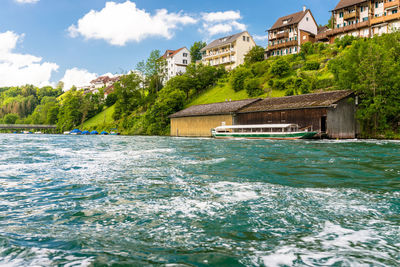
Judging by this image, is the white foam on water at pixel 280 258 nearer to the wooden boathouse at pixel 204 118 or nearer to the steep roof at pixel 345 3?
the wooden boathouse at pixel 204 118

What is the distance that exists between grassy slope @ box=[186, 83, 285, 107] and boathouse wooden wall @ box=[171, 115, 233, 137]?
1064 centimetres

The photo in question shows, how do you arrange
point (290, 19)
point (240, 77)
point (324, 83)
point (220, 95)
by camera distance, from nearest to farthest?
point (324, 83) → point (240, 77) → point (220, 95) → point (290, 19)

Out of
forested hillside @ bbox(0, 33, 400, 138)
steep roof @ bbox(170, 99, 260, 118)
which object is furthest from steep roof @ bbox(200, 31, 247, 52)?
steep roof @ bbox(170, 99, 260, 118)

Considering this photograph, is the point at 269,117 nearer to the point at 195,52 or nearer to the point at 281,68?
the point at 281,68

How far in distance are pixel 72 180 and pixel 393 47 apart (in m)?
33.2

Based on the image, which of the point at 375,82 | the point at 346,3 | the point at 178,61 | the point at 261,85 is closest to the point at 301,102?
the point at 375,82

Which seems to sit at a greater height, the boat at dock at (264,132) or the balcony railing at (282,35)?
the balcony railing at (282,35)

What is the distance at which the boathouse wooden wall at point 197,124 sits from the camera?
120 feet

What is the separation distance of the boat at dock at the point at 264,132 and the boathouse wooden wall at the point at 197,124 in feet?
6.31

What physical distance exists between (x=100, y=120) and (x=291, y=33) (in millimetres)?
55507

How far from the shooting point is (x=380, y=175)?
769 centimetres

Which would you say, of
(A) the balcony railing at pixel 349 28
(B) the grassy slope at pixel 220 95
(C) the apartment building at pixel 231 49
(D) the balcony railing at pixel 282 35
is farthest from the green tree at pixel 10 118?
(A) the balcony railing at pixel 349 28

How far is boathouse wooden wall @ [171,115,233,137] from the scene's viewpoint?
1438 inches

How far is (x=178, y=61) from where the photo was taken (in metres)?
83.3
